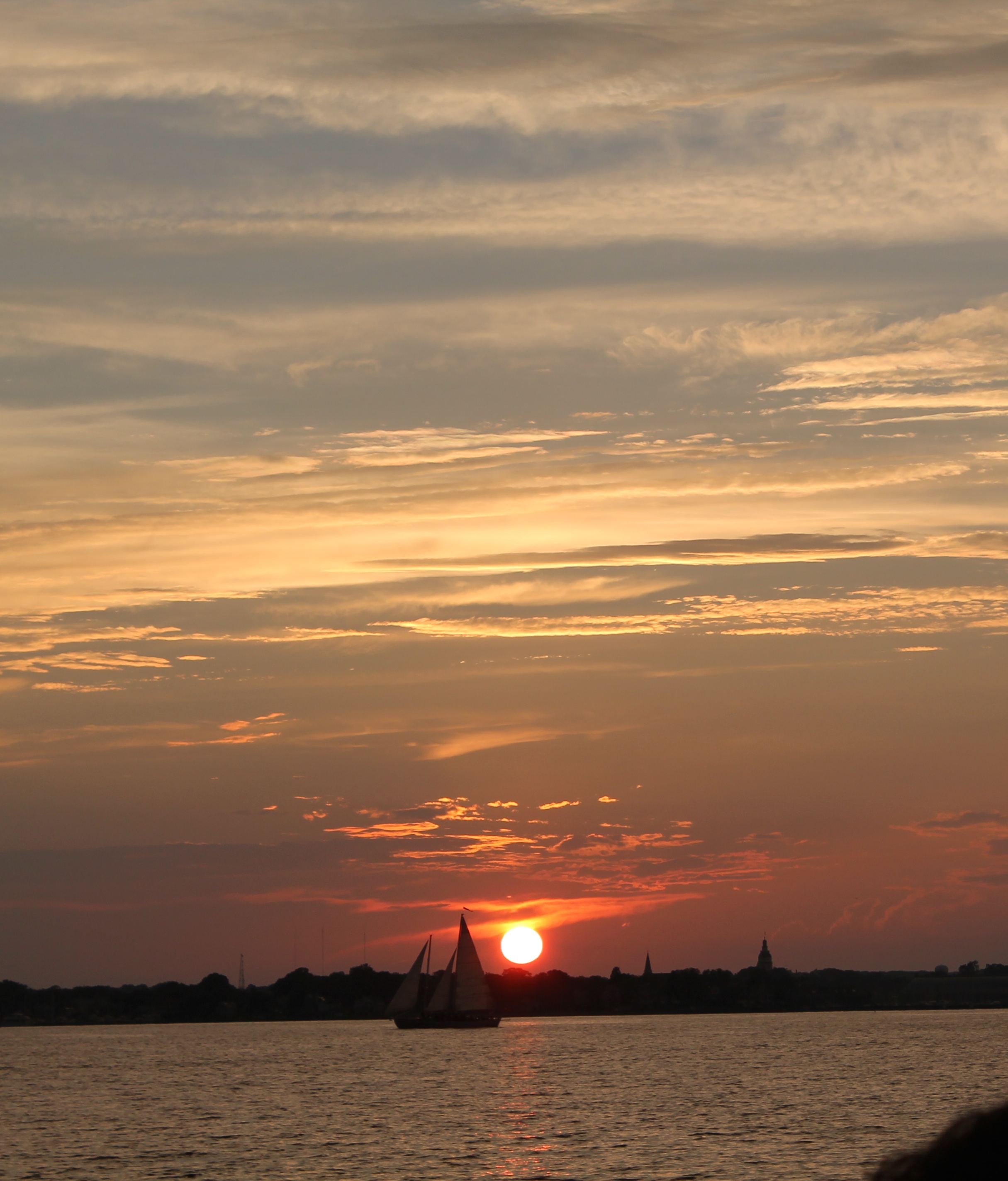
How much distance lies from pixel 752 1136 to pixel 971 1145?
429 ft

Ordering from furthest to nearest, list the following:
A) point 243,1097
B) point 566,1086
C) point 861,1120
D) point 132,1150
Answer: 1. point 566,1086
2. point 243,1097
3. point 861,1120
4. point 132,1150

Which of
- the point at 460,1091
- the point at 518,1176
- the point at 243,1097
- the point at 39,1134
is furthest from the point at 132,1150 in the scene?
the point at 460,1091

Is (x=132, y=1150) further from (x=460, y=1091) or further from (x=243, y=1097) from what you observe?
(x=460, y=1091)

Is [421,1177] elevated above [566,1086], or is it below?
below

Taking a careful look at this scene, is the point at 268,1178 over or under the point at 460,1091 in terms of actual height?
under

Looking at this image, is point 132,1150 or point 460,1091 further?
point 460,1091

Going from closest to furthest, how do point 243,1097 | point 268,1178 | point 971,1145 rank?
point 971,1145 < point 268,1178 < point 243,1097

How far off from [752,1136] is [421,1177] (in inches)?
1398

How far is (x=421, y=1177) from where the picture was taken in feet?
339

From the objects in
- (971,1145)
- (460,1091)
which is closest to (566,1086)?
(460,1091)

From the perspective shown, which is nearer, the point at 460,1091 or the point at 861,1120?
the point at 861,1120

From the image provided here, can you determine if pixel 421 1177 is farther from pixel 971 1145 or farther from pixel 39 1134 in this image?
pixel 971 1145

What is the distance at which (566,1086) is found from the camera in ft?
652

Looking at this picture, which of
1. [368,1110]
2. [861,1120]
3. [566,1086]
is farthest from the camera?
[566,1086]
